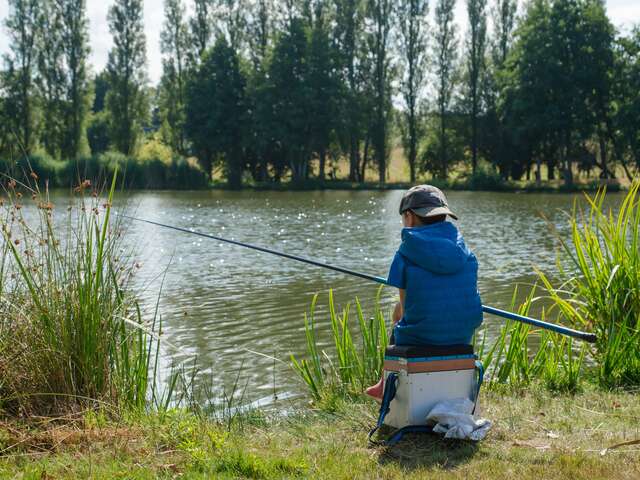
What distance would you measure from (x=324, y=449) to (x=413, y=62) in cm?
4973

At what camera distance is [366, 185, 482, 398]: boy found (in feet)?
12.4

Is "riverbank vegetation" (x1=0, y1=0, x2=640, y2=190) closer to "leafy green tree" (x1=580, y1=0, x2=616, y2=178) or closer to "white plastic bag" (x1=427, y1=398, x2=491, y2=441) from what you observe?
"leafy green tree" (x1=580, y1=0, x2=616, y2=178)

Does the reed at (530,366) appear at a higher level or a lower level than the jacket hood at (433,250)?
lower

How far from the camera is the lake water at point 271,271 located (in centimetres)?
845

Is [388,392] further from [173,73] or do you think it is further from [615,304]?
[173,73]

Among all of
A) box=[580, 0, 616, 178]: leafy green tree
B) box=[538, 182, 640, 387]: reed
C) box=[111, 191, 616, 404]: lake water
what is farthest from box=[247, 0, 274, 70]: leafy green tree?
box=[538, 182, 640, 387]: reed

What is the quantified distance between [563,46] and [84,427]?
43.6 meters

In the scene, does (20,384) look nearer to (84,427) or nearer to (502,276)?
(84,427)

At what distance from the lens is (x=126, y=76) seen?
2050 inches

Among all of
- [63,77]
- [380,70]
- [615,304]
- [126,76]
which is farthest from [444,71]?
[615,304]

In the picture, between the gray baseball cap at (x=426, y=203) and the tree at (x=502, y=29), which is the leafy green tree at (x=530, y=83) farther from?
the gray baseball cap at (x=426, y=203)

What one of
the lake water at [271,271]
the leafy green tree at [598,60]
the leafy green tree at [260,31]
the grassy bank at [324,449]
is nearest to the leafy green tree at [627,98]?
the leafy green tree at [598,60]

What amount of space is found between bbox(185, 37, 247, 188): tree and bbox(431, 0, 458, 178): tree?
12.7m

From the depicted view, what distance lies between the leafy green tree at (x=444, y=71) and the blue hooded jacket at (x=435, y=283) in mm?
49182
